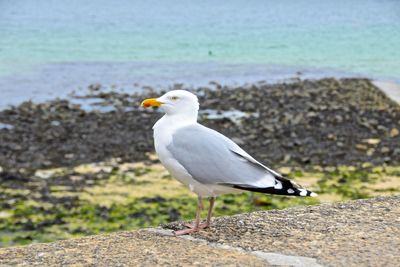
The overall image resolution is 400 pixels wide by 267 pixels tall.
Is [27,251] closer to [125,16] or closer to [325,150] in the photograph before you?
[325,150]

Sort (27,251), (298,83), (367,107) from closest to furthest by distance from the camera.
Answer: (27,251), (367,107), (298,83)

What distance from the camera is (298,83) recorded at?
1970cm

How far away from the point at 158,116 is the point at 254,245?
1062 centimetres

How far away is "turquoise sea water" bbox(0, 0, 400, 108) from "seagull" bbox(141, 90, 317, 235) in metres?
15.9

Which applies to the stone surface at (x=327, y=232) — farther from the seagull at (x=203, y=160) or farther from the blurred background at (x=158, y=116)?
the blurred background at (x=158, y=116)

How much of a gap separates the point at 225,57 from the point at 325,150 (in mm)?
18347

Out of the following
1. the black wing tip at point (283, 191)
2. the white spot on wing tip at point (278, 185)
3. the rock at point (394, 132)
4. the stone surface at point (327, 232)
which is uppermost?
the white spot on wing tip at point (278, 185)

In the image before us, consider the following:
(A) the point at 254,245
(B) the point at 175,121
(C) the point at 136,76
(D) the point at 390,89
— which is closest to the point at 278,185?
(A) the point at 254,245

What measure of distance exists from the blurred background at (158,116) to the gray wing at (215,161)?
166 inches

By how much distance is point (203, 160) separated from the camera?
13.0 ft

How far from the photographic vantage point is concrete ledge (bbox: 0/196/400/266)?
355 cm

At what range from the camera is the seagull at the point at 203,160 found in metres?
3.88

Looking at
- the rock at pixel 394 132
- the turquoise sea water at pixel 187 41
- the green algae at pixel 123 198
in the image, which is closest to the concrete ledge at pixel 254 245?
the green algae at pixel 123 198

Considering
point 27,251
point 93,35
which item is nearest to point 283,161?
point 27,251
